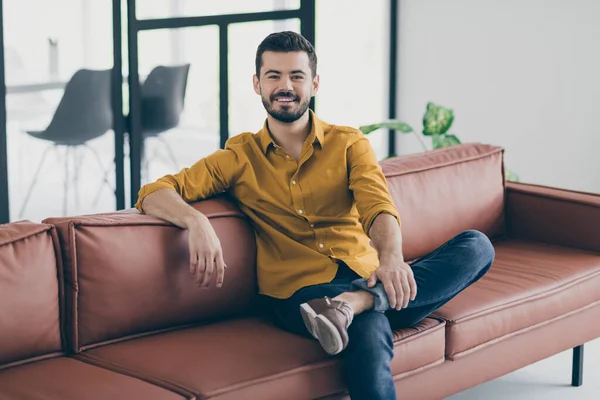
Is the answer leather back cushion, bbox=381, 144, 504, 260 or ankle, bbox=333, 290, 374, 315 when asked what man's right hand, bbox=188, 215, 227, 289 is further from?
leather back cushion, bbox=381, 144, 504, 260

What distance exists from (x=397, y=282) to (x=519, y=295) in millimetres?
601

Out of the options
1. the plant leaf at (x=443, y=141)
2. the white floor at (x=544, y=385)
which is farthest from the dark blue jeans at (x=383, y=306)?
the plant leaf at (x=443, y=141)

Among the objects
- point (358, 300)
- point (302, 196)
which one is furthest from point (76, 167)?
point (358, 300)

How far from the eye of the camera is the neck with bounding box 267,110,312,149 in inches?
97.9

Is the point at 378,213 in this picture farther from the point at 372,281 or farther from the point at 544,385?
the point at 544,385

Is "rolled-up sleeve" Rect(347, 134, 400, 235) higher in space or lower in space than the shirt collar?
Result: lower

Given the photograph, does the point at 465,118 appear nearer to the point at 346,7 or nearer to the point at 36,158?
the point at 346,7

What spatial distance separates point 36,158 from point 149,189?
7.50 ft

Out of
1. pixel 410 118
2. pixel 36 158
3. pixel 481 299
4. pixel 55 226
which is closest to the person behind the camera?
pixel 55 226

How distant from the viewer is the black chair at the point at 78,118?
452 cm

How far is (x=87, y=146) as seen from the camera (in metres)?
4.64

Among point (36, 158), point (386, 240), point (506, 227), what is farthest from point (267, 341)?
point (36, 158)

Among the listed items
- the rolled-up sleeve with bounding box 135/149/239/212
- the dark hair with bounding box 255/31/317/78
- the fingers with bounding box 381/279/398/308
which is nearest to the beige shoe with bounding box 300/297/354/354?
the fingers with bounding box 381/279/398/308

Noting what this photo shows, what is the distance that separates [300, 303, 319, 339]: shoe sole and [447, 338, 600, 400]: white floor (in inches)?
37.3
